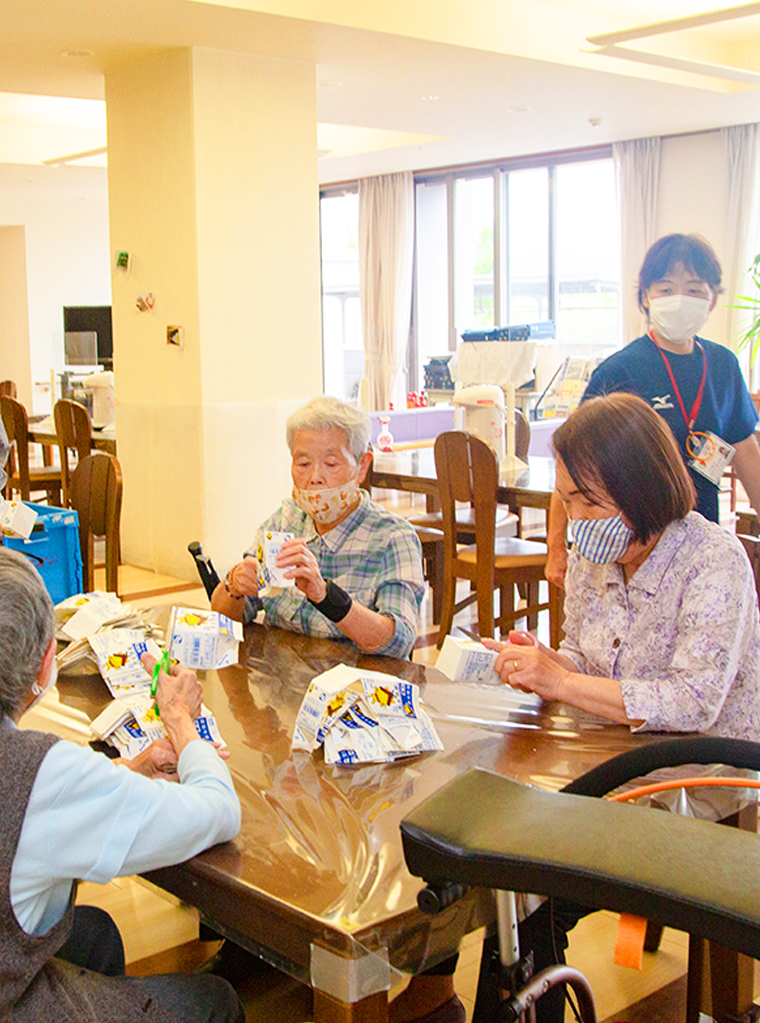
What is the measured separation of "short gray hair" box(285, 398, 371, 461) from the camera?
2.26 metres

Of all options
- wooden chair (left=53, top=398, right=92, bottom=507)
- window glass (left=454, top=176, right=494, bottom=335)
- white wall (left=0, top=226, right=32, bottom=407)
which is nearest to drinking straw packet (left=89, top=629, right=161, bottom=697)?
wooden chair (left=53, top=398, right=92, bottom=507)

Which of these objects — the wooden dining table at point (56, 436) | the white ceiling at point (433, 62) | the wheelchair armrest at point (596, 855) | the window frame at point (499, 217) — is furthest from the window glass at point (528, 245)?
the wheelchair armrest at point (596, 855)

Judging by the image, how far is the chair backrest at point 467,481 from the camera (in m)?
3.89

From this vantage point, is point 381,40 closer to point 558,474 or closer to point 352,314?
point 558,474

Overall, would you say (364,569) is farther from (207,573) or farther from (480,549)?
(480,549)

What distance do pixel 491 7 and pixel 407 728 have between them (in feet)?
17.6

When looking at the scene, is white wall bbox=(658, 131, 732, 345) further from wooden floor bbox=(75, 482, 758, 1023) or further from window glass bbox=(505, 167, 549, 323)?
wooden floor bbox=(75, 482, 758, 1023)

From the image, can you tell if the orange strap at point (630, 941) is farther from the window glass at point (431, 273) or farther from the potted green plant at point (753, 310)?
the window glass at point (431, 273)

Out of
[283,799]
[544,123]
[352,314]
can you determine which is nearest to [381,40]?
[544,123]

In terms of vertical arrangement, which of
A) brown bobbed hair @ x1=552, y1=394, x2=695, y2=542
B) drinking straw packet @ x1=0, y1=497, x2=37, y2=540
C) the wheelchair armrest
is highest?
brown bobbed hair @ x1=552, y1=394, x2=695, y2=542

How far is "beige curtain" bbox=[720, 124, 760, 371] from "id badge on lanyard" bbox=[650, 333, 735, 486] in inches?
226

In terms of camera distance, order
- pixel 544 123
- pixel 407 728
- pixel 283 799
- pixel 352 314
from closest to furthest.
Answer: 1. pixel 283 799
2. pixel 407 728
3. pixel 544 123
4. pixel 352 314

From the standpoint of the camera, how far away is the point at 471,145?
9.04 metres

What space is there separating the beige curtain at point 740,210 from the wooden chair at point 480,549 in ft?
16.6
